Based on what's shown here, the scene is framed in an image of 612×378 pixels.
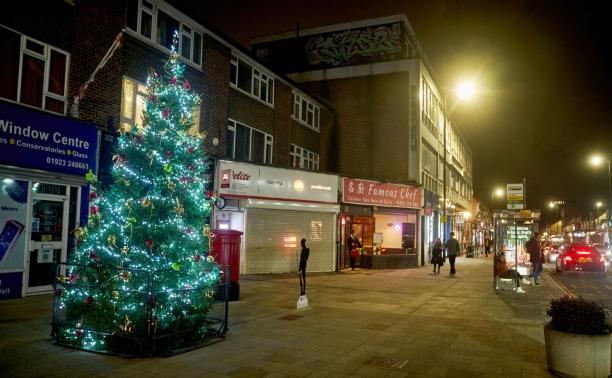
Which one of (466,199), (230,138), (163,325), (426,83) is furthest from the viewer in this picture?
(466,199)

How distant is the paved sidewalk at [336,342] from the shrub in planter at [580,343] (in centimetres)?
36

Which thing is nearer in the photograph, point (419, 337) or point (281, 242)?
point (419, 337)

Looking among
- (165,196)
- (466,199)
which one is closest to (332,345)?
(165,196)

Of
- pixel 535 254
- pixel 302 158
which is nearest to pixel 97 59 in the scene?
pixel 302 158

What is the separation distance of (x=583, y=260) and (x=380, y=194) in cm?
1131

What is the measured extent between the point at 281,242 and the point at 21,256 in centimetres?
1060

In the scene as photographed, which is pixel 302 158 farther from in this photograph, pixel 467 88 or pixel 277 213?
pixel 467 88

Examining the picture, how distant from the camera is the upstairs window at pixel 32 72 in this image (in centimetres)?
1168

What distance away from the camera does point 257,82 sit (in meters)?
22.4

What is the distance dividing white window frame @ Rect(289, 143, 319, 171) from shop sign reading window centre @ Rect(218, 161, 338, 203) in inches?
123

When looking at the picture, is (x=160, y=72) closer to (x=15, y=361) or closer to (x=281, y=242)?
(x=281, y=242)

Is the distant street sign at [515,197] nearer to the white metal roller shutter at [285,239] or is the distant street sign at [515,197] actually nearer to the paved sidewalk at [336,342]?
the paved sidewalk at [336,342]

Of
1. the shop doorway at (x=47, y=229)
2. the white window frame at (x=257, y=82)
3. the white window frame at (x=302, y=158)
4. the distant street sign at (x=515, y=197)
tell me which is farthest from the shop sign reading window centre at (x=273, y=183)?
the distant street sign at (x=515, y=197)

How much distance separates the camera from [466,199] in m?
57.2
